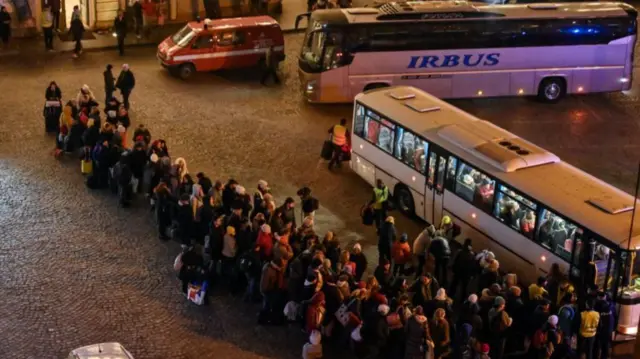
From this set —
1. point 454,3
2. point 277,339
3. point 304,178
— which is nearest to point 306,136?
point 304,178

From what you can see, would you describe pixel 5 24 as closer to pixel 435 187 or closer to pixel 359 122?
pixel 359 122

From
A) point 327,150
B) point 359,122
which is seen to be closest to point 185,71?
point 327,150

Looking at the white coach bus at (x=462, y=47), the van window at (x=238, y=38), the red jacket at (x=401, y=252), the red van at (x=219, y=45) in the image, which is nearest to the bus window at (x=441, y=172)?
the red jacket at (x=401, y=252)

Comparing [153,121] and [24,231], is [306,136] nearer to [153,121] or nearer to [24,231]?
[153,121]

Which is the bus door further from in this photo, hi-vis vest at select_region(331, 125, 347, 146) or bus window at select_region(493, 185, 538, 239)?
hi-vis vest at select_region(331, 125, 347, 146)

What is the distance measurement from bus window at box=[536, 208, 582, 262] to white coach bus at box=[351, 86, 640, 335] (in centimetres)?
2

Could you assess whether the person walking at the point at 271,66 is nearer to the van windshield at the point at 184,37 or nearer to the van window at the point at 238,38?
the van window at the point at 238,38

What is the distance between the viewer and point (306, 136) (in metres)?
27.7

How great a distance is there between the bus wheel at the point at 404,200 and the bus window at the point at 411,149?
0.64 m

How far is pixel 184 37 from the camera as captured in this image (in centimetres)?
3198

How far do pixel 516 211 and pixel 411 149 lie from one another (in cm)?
357

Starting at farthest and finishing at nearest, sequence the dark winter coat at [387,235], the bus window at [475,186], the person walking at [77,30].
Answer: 1. the person walking at [77,30]
2. the bus window at [475,186]
3. the dark winter coat at [387,235]

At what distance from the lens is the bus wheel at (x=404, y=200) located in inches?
897

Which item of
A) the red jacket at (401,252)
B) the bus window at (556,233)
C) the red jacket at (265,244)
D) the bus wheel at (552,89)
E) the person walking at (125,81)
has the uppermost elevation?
the person walking at (125,81)
